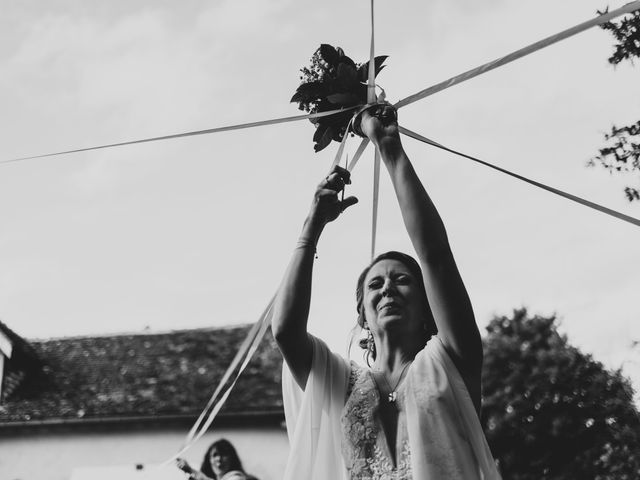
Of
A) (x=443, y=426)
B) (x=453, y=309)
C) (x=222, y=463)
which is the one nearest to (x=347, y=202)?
(x=453, y=309)

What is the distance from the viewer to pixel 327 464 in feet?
8.66

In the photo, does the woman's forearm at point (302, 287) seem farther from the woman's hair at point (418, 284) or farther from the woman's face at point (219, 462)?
the woman's face at point (219, 462)

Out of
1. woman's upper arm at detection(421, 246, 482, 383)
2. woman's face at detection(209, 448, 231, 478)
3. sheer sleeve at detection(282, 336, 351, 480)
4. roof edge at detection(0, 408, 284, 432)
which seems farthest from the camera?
roof edge at detection(0, 408, 284, 432)

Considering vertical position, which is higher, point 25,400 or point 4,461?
point 25,400

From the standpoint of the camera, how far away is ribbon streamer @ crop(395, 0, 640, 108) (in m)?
2.65

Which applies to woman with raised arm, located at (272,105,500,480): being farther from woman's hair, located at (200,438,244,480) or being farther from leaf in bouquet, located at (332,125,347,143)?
woman's hair, located at (200,438,244,480)

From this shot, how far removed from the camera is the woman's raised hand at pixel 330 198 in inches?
114

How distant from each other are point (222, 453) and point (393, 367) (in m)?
12.9

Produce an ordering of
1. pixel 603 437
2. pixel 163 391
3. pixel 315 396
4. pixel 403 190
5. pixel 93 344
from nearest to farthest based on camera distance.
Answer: pixel 403 190, pixel 315 396, pixel 163 391, pixel 93 344, pixel 603 437

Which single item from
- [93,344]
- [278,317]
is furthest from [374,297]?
[93,344]

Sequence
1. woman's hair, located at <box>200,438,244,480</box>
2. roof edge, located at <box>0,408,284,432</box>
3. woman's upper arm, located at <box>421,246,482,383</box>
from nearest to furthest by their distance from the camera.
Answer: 1. woman's upper arm, located at <box>421,246,482,383</box>
2. woman's hair, located at <box>200,438,244,480</box>
3. roof edge, located at <box>0,408,284,432</box>

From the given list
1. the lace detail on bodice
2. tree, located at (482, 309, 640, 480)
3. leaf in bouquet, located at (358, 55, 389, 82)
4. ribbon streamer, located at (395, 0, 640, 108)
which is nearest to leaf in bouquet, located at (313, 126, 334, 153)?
leaf in bouquet, located at (358, 55, 389, 82)

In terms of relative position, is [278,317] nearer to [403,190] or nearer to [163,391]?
[403,190]

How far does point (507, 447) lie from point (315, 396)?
2907cm
